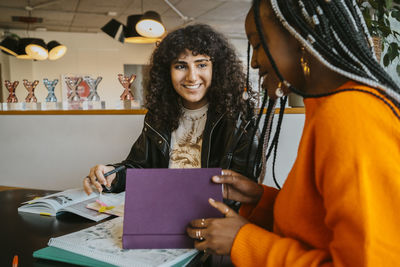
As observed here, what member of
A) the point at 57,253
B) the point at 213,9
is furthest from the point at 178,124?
the point at 213,9

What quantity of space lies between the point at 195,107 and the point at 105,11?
485 centimetres

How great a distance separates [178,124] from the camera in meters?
1.67

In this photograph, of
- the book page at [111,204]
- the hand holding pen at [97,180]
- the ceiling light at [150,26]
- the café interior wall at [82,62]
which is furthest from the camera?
the café interior wall at [82,62]

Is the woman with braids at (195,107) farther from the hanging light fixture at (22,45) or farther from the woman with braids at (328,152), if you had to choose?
the hanging light fixture at (22,45)

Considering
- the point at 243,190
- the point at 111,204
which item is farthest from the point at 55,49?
the point at 243,190

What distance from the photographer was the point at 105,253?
2.18ft

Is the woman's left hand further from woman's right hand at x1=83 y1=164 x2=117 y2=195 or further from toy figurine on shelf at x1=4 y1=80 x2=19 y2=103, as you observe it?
toy figurine on shelf at x1=4 y1=80 x2=19 y2=103

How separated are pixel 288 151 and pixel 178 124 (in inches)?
28.1

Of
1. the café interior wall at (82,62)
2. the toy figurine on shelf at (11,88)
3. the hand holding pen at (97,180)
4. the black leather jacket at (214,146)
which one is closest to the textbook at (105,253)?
the hand holding pen at (97,180)

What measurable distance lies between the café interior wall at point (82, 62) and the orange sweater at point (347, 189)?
7187 millimetres

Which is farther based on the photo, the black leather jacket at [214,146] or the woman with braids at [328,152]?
the black leather jacket at [214,146]

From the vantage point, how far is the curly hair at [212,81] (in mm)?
1555

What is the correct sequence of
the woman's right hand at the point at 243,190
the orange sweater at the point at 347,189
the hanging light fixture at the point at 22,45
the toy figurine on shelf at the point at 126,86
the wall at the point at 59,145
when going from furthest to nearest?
the hanging light fixture at the point at 22,45 < the toy figurine on shelf at the point at 126,86 < the wall at the point at 59,145 < the woman's right hand at the point at 243,190 < the orange sweater at the point at 347,189

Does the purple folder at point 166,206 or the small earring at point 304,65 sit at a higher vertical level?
the small earring at point 304,65
